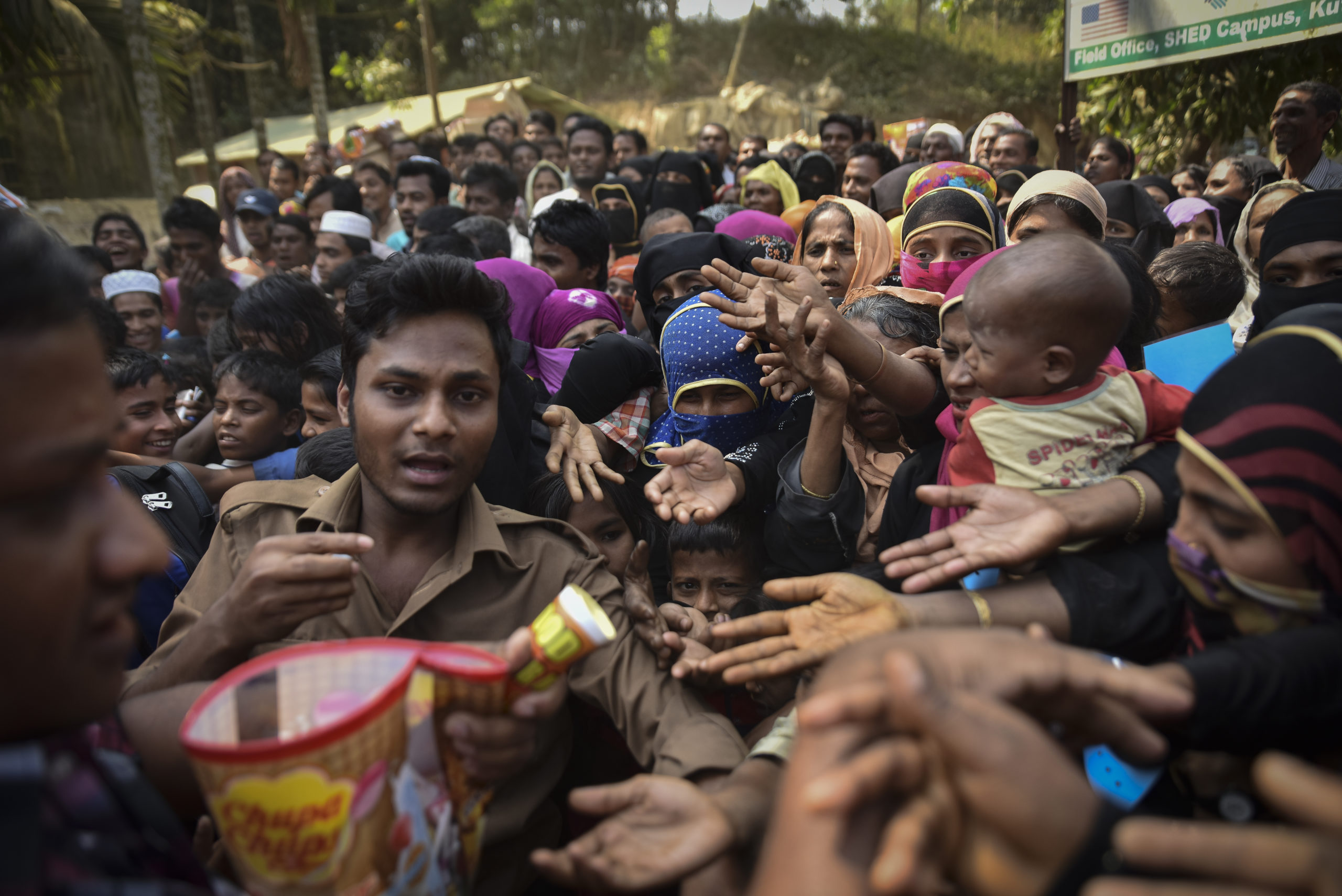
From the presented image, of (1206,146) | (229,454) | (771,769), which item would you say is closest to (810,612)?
(771,769)

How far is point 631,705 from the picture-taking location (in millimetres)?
2006

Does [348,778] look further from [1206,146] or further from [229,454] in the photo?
[1206,146]

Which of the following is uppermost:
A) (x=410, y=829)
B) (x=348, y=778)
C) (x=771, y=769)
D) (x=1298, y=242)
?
(x=1298, y=242)

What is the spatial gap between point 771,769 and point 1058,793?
84cm

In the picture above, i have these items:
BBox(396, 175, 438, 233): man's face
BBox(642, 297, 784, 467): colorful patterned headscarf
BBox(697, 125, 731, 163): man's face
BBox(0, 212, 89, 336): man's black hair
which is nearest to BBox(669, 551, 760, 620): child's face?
BBox(642, 297, 784, 467): colorful patterned headscarf

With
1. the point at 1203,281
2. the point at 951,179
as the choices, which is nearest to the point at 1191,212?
the point at 1203,281

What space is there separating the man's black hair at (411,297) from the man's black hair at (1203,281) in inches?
137

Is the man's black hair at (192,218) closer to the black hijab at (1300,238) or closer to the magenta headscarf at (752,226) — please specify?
the magenta headscarf at (752,226)

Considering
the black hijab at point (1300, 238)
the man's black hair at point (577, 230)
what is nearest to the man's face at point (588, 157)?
the man's black hair at point (577, 230)

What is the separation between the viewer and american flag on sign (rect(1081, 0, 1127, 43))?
6.41 meters

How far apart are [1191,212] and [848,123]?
15.1ft

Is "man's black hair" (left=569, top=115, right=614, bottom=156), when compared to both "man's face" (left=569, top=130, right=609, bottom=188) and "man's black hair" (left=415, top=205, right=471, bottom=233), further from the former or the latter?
"man's black hair" (left=415, top=205, right=471, bottom=233)

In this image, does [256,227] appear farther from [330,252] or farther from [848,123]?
[848,123]

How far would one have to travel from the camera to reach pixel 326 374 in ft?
12.2
